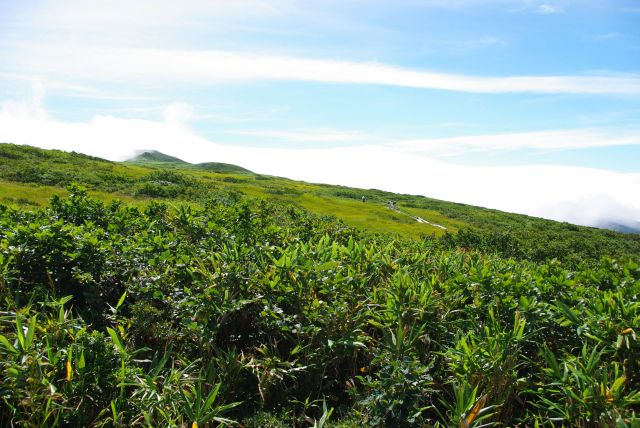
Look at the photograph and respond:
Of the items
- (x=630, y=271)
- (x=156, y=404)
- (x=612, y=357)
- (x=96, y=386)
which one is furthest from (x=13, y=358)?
(x=630, y=271)

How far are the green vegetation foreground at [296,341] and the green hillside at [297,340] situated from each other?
0.02 meters

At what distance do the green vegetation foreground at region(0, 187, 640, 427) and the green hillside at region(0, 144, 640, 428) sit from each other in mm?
20

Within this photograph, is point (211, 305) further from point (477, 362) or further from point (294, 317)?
point (477, 362)

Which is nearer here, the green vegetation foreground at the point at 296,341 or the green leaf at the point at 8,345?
the green leaf at the point at 8,345

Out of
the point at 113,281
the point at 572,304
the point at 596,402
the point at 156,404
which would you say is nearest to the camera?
the point at 596,402

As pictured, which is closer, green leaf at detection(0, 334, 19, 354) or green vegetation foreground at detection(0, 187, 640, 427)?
green leaf at detection(0, 334, 19, 354)

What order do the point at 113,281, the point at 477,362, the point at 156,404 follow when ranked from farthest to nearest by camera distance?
the point at 113,281, the point at 477,362, the point at 156,404

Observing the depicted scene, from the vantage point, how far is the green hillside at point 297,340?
136 inches

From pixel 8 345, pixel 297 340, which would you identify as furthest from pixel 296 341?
pixel 8 345

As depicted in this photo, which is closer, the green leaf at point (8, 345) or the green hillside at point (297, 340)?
the green leaf at point (8, 345)

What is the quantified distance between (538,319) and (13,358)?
15.5ft

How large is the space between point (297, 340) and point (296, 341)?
0.03 meters

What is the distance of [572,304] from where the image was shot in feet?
14.6

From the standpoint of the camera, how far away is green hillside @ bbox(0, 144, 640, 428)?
136 inches
